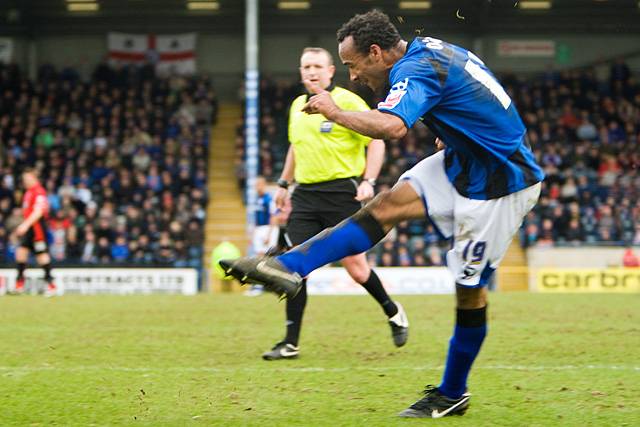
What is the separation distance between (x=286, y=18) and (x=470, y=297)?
2565 centimetres

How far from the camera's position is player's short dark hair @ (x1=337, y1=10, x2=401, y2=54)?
185 inches

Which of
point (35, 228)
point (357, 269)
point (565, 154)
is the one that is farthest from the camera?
point (565, 154)

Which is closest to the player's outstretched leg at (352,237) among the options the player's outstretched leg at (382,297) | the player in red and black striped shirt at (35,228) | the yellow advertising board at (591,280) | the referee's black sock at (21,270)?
the player's outstretched leg at (382,297)

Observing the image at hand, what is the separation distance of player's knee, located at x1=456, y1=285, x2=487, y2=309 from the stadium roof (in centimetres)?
2454

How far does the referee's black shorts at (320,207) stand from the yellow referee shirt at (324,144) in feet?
0.23

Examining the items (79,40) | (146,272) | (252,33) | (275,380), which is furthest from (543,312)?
(79,40)

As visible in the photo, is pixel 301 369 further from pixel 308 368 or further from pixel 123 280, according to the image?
pixel 123 280

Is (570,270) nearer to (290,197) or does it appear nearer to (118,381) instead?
(290,197)

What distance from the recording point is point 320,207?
7.32m

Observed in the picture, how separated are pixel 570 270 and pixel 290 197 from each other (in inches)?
460

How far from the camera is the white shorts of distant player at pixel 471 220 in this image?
15.2 feet

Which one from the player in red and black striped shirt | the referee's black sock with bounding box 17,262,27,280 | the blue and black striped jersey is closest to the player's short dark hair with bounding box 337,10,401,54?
the blue and black striped jersey

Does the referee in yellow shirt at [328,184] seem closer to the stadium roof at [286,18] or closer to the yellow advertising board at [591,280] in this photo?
the yellow advertising board at [591,280]

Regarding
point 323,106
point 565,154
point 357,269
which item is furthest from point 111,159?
point 323,106
